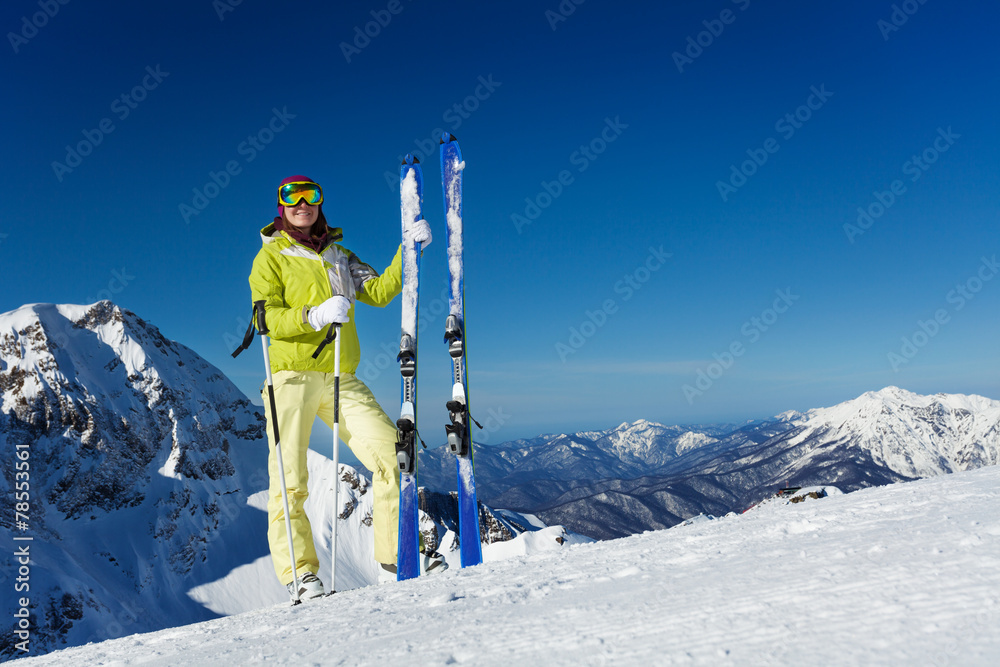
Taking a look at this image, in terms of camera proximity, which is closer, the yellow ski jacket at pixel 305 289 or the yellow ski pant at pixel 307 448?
the yellow ski pant at pixel 307 448

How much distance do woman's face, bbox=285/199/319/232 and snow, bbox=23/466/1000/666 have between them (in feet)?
10.1

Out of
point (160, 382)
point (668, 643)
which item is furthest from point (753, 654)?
point (160, 382)

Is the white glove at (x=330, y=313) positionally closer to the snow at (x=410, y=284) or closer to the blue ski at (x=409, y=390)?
the blue ski at (x=409, y=390)

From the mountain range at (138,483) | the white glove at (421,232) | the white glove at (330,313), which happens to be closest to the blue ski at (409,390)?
the white glove at (421,232)

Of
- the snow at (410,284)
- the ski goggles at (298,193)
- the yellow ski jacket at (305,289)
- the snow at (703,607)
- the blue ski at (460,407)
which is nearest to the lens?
the snow at (703,607)

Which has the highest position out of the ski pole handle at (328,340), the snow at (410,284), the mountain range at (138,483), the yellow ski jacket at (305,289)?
the mountain range at (138,483)

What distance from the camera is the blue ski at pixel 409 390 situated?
5207mm

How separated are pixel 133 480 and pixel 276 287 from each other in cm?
11495

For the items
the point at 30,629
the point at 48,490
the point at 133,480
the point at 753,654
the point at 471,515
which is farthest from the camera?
the point at 133,480

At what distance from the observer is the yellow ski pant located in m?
4.51

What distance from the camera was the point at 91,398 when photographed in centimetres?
10081

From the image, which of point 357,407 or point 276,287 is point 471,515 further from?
point 276,287

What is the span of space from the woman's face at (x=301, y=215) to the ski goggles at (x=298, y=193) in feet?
0.12

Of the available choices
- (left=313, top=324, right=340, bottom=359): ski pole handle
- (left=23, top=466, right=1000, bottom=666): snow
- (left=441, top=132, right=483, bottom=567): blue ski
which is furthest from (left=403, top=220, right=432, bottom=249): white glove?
(left=23, top=466, right=1000, bottom=666): snow
